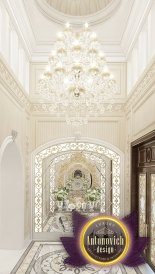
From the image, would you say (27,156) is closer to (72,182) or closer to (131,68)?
(72,182)

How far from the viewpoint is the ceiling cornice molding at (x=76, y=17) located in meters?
7.17

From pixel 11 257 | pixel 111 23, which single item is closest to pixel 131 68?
pixel 111 23

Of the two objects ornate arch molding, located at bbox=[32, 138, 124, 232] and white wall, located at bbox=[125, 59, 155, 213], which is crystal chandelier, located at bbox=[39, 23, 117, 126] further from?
ornate arch molding, located at bbox=[32, 138, 124, 232]

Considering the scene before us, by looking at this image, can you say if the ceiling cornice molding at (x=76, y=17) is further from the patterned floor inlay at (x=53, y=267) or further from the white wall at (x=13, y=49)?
the patterned floor inlay at (x=53, y=267)

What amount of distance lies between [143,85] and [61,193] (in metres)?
5.36

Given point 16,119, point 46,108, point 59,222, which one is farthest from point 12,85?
point 59,222

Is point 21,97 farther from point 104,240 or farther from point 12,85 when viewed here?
point 104,240

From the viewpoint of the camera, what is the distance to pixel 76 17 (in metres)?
7.61

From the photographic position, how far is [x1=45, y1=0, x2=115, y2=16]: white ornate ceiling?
282 inches

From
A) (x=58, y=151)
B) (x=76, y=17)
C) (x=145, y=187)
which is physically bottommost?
(x=145, y=187)

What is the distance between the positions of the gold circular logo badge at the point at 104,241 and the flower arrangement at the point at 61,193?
802 cm

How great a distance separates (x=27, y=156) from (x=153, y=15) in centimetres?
492

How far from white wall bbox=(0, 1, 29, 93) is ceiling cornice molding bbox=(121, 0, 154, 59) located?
2536 mm

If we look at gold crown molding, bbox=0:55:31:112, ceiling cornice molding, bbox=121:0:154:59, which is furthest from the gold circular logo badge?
ceiling cornice molding, bbox=121:0:154:59
